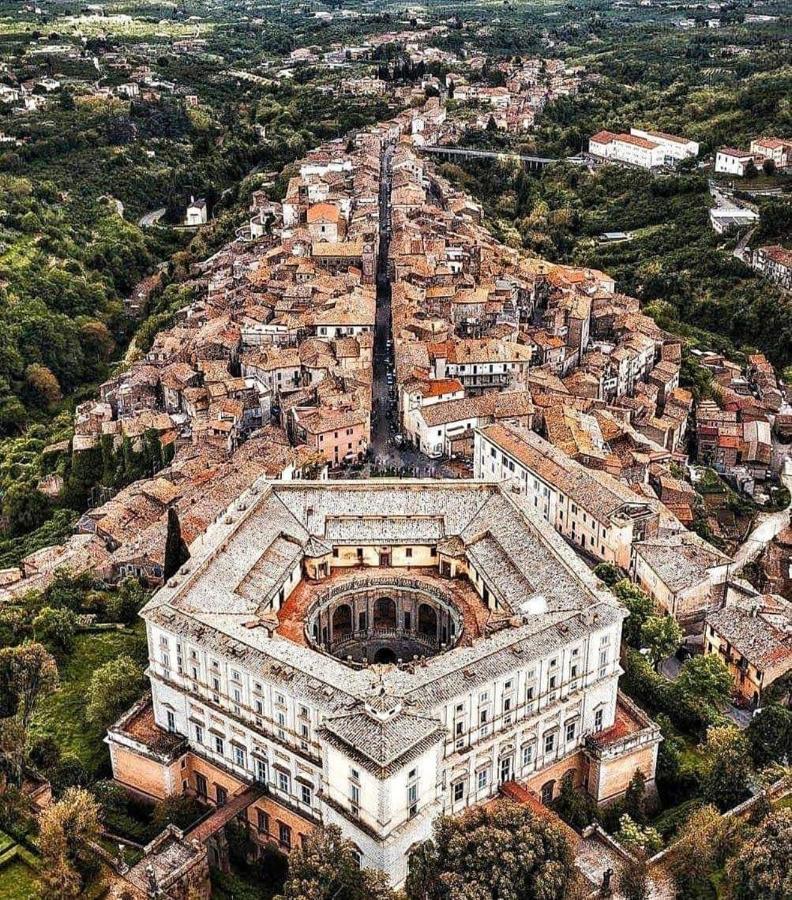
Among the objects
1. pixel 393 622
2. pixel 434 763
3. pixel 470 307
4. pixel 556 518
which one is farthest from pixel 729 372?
pixel 434 763

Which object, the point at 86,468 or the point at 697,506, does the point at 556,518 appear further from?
the point at 86,468

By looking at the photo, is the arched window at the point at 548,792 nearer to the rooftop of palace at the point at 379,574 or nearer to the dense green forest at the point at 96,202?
the rooftop of palace at the point at 379,574

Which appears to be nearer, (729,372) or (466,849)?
(466,849)

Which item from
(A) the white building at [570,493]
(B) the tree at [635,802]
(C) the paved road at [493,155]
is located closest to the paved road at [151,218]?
(C) the paved road at [493,155]

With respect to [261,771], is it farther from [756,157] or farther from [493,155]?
[493,155]

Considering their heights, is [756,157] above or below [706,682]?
above

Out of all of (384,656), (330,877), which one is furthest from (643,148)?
(330,877)
